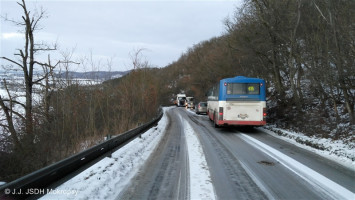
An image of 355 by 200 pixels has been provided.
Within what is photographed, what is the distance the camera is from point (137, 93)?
830 inches

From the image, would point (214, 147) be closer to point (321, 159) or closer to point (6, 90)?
point (321, 159)

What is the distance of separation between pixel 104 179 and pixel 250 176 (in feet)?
11.0

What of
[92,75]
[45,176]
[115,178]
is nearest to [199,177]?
[115,178]

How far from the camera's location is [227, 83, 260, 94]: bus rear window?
15352 mm

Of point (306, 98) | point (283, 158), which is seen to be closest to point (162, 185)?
point (283, 158)

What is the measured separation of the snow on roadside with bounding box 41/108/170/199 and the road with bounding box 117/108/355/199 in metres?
0.25

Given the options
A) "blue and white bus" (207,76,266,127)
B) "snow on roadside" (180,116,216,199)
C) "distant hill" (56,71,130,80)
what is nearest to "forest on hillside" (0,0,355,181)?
"distant hill" (56,71,130,80)

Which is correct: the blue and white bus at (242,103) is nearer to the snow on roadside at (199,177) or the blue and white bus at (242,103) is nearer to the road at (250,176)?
the road at (250,176)

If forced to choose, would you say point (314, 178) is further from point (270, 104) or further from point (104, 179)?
point (270, 104)

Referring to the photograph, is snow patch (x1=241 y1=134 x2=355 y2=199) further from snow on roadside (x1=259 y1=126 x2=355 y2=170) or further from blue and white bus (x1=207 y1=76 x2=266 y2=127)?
blue and white bus (x1=207 y1=76 x2=266 y2=127)

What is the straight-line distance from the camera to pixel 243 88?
1544cm

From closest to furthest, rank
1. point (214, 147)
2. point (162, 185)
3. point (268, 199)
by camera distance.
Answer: point (268, 199) → point (162, 185) → point (214, 147)

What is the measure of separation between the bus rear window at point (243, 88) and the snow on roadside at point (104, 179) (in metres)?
8.52

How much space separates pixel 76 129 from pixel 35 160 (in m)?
2.35
